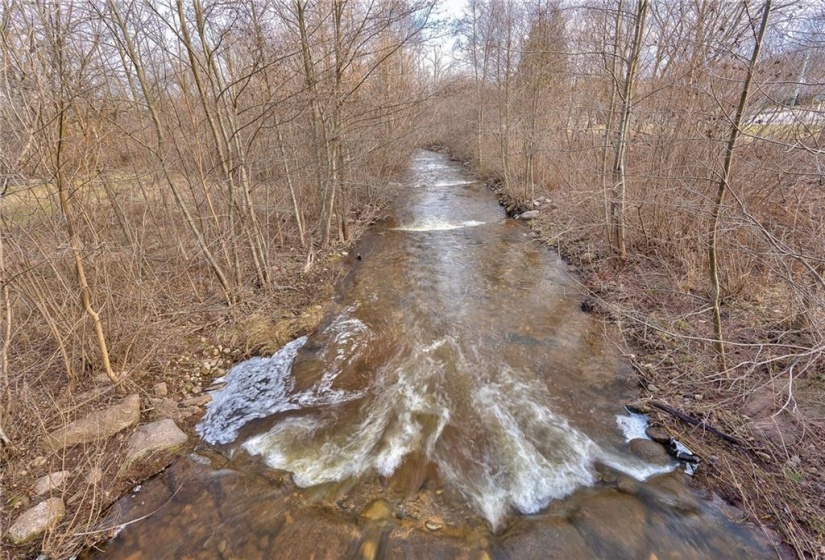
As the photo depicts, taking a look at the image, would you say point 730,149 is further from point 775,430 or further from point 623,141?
point 623,141

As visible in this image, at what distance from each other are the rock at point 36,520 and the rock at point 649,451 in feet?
15.1

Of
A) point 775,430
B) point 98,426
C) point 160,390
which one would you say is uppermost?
point 98,426

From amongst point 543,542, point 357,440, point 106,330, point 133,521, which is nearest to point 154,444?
point 133,521

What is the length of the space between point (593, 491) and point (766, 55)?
4.74m

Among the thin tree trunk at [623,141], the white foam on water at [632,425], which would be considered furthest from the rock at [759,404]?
the thin tree trunk at [623,141]

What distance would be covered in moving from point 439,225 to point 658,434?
7405 millimetres

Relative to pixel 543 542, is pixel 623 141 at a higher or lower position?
higher

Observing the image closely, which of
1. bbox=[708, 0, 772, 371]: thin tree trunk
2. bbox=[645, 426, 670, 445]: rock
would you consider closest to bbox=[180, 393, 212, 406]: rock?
bbox=[645, 426, 670, 445]: rock

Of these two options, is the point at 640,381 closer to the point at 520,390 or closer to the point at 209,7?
the point at 520,390

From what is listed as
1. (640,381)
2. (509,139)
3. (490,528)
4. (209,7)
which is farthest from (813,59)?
(509,139)

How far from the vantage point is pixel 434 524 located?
9.87 ft

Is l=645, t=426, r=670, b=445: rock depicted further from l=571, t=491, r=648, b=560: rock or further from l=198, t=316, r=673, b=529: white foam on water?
l=571, t=491, r=648, b=560: rock

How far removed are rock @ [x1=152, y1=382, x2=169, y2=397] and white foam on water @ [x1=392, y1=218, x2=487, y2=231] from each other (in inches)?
268

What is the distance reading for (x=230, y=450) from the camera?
3723 millimetres
